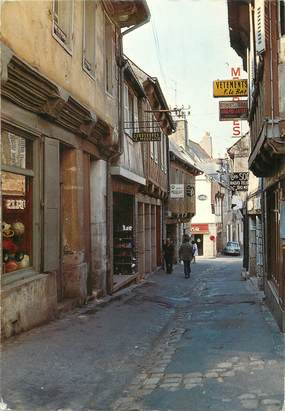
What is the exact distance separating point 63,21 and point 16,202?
10.8 ft

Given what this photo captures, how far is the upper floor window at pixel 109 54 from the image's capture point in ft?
40.7

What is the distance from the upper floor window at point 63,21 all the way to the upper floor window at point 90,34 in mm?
1265

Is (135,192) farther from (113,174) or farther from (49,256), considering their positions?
(49,256)

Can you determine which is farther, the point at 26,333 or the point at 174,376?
the point at 26,333

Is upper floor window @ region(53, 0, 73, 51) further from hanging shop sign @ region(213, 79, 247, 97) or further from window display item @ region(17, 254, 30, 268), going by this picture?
hanging shop sign @ region(213, 79, 247, 97)

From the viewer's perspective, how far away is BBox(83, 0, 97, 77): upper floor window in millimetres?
10508

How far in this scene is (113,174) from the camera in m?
13.3

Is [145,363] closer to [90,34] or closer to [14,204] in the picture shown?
[14,204]

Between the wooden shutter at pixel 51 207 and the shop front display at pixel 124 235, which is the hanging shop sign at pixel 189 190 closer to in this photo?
the shop front display at pixel 124 235

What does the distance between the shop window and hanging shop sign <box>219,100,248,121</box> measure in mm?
9761

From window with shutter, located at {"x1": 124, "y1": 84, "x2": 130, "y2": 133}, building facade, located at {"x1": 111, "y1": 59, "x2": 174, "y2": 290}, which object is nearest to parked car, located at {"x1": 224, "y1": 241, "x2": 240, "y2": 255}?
building facade, located at {"x1": 111, "y1": 59, "x2": 174, "y2": 290}

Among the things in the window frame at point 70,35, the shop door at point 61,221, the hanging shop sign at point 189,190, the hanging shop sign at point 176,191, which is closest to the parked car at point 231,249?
the hanging shop sign at point 189,190

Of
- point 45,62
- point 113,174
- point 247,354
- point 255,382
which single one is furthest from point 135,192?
point 255,382

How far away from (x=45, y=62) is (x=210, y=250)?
4522cm
